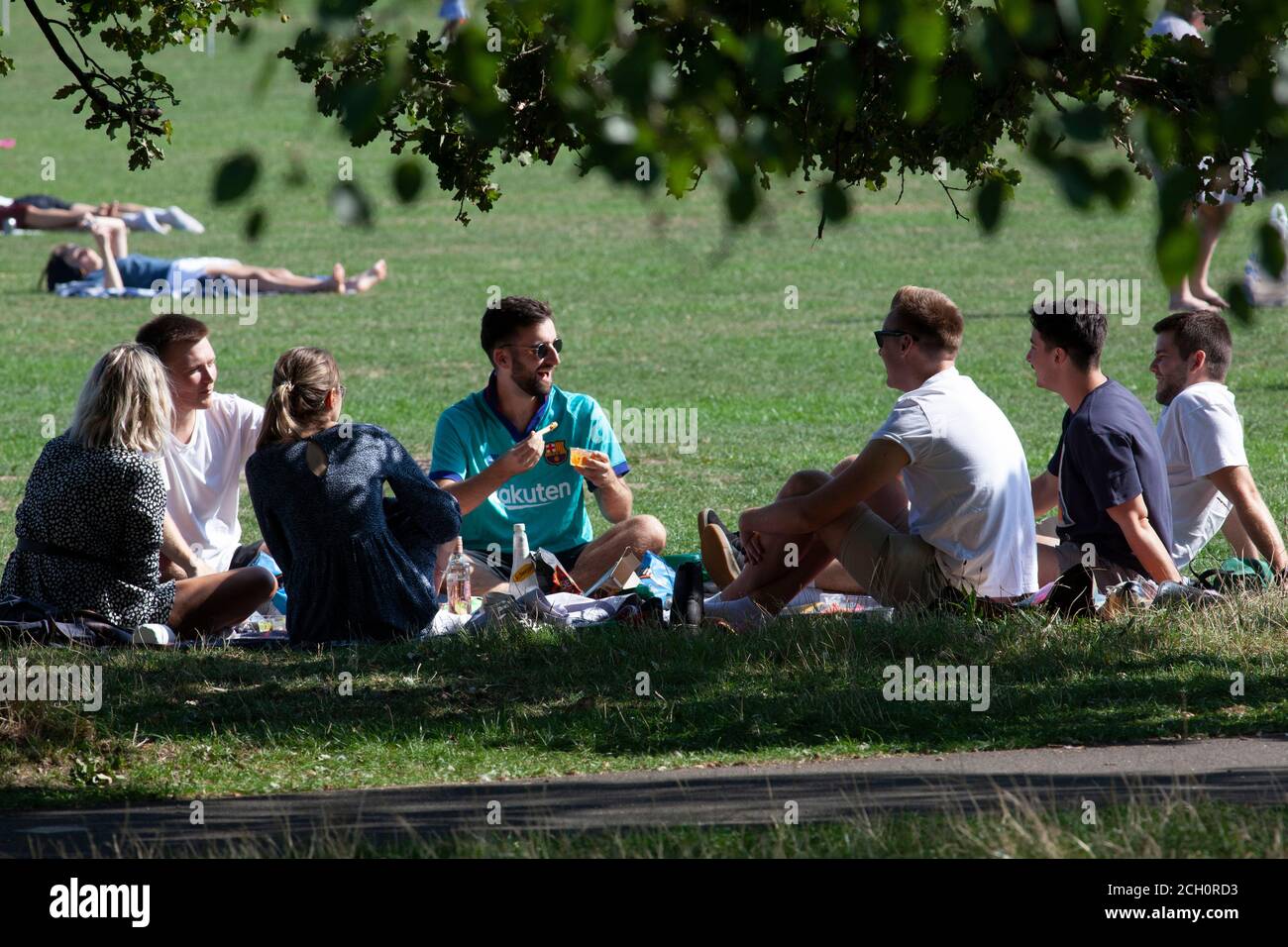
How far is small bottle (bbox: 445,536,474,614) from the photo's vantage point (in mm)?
8242

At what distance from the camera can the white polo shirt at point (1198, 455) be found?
807 centimetres

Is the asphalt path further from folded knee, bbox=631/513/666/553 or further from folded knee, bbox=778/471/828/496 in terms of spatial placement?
folded knee, bbox=631/513/666/553

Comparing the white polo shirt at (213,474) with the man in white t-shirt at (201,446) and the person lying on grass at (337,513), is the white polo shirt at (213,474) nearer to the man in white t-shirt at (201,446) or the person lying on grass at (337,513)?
the man in white t-shirt at (201,446)

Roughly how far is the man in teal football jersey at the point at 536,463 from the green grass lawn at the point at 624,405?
1.29 m

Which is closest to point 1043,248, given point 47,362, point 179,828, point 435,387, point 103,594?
point 435,387

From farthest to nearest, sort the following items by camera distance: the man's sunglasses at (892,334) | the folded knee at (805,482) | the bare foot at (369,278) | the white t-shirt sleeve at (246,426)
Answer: the bare foot at (369,278) → the white t-shirt sleeve at (246,426) → the folded knee at (805,482) → the man's sunglasses at (892,334)

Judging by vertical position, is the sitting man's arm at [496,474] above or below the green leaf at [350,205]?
below

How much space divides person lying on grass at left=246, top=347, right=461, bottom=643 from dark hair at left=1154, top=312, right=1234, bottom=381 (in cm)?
343

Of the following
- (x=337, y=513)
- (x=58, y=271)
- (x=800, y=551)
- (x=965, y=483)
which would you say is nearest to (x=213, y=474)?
(x=337, y=513)

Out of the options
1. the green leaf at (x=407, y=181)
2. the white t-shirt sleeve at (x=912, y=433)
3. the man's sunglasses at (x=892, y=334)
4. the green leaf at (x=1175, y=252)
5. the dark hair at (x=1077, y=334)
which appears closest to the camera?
the green leaf at (x=1175, y=252)

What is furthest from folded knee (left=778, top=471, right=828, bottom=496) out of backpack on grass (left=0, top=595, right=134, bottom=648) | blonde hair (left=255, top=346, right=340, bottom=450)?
backpack on grass (left=0, top=595, right=134, bottom=648)

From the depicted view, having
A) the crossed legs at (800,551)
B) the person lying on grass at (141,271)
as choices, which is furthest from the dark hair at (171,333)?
the person lying on grass at (141,271)

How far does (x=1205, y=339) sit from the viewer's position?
8.27 meters

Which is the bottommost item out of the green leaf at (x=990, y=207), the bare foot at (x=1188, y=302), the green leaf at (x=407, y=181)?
the green leaf at (x=990, y=207)
